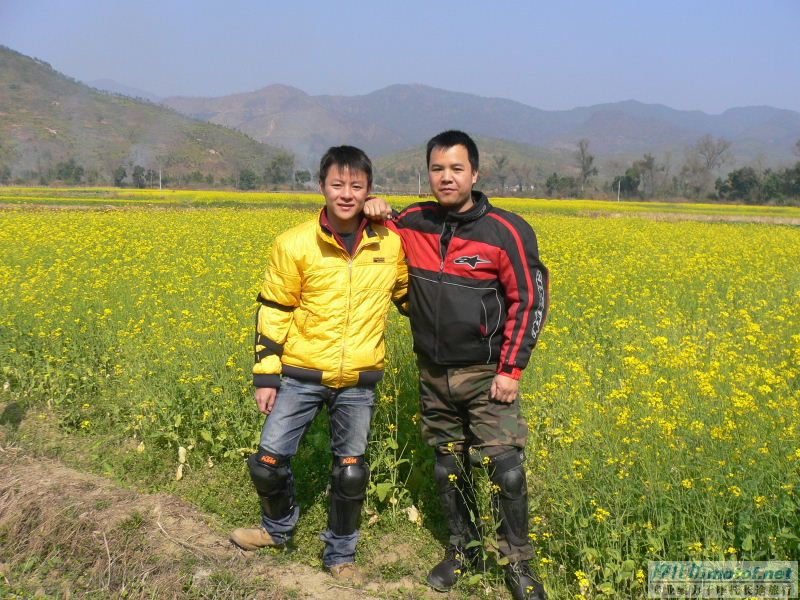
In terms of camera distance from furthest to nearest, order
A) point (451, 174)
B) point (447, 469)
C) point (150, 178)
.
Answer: point (150, 178) → point (447, 469) → point (451, 174)

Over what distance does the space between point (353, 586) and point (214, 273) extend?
608 cm

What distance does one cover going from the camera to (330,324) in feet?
10.2

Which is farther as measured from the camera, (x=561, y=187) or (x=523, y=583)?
(x=561, y=187)

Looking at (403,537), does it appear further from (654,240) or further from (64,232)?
(654,240)

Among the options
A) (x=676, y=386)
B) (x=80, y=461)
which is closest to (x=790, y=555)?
(x=676, y=386)

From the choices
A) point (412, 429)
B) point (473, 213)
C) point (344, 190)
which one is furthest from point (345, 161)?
point (412, 429)

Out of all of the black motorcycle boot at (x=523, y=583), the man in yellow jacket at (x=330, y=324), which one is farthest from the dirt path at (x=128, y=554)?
the man in yellow jacket at (x=330, y=324)

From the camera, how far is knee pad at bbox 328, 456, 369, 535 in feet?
10.7

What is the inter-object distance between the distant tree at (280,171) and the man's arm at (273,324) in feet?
261

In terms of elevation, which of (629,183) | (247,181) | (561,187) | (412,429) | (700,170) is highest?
(700,170)

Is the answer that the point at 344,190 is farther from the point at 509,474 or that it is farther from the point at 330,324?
the point at 509,474

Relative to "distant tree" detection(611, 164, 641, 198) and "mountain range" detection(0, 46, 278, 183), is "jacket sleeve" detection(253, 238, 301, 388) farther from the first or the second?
"mountain range" detection(0, 46, 278, 183)

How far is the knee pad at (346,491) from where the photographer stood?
326 cm

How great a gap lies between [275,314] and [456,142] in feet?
3.74
